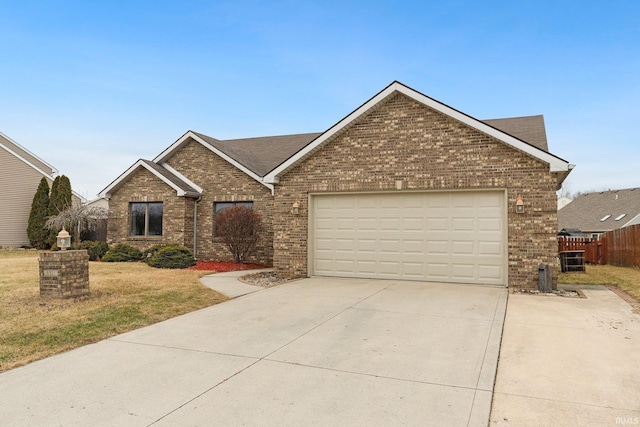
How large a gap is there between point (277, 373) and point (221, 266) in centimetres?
1076

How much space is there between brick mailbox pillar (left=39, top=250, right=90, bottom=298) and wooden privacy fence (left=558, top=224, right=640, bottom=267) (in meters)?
17.9

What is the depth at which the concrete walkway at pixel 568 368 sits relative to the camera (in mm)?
3420

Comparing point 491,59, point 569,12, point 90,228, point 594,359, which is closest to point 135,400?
point 594,359

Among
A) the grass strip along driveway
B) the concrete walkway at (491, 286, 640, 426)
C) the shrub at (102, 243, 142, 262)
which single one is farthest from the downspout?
the concrete walkway at (491, 286, 640, 426)

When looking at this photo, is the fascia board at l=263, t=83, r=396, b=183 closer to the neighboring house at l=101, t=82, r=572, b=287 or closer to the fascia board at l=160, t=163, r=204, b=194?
the neighboring house at l=101, t=82, r=572, b=287

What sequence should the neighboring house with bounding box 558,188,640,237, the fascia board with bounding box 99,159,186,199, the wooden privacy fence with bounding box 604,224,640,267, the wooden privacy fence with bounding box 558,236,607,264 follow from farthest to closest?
the neighboring house with bounding box 558,188,640,237 < the wooden privacy fence with bounding box 558,236,607,264 < the fascia board with bounding box 99,159,186,199 < the wooden privacy fence with bounding box 604,224,640,267

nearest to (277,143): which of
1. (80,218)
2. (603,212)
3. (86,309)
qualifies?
(80,218)

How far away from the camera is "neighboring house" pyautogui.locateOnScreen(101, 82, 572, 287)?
9.66m

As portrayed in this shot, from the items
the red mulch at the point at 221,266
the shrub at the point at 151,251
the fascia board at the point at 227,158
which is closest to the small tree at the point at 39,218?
the shrub at the point at 151,251

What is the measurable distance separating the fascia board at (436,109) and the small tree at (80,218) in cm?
1245

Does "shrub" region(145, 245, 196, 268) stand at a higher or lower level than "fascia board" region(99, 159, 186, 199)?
lower

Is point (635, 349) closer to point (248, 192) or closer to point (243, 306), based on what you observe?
point (243, 306)

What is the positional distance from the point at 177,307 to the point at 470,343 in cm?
516

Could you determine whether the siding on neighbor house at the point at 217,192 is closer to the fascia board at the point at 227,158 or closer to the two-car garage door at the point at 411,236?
the fascia board at the point at 227,158
